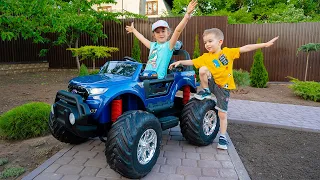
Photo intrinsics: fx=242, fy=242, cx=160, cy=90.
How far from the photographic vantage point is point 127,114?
2.94 metres

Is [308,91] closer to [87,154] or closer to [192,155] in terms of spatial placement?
[192,155]

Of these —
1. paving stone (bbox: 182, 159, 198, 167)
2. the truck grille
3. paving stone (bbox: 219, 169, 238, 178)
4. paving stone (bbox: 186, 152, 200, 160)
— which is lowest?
paving stone (bbox: 219, 169, 238, 178)

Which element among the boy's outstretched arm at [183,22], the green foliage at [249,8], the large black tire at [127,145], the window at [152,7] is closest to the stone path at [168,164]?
the large black tire at [127,145]

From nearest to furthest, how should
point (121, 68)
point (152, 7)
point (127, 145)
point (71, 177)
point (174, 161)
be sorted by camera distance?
1. point (127, 145)
2. point (71, 177)
3. point (174, 161)
4. point (121, 68)
5. point (152, 7)

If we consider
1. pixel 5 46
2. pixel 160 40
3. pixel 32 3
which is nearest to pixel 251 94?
pixel 160 40

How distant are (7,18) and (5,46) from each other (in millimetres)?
9827

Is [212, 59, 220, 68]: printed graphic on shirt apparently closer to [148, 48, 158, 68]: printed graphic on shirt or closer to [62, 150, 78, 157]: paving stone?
[148, 48, 158, 68]: printed graphic on shirt

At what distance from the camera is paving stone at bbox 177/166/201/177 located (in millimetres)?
3148

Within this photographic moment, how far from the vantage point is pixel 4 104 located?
6641 mm

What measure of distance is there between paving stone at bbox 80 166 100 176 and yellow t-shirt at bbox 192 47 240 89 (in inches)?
85.1

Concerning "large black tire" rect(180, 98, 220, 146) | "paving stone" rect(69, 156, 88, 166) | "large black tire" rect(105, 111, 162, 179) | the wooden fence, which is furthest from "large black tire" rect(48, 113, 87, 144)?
the wooden fence

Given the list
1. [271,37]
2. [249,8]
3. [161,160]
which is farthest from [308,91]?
[249,8]

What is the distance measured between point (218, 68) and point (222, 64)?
0.28 feet

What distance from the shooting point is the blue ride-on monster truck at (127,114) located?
2.77 meters
